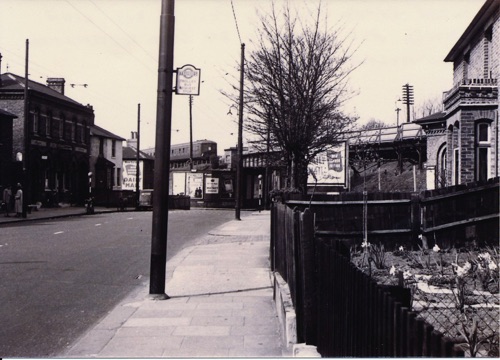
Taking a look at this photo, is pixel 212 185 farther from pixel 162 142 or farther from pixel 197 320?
pixel 197 320

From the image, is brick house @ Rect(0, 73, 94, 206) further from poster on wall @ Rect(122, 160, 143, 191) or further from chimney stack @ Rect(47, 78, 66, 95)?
poster on wall @ Rect(122, 160, 143, 191)

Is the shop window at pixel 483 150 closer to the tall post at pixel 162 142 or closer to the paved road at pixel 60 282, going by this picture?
the paved road at pixel 60 282

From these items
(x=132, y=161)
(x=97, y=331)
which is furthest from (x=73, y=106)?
(x=97, y=331)

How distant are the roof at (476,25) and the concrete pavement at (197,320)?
374 inches

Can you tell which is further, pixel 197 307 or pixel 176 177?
pixel 176 177

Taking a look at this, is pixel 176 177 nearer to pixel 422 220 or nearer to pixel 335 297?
pixel 422 220

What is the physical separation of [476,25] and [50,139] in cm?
3249

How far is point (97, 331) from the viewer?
19.7 ft

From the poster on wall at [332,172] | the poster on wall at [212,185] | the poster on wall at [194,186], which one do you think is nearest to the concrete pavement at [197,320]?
the poster on wall at [332,172]

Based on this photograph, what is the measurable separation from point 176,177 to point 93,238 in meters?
34.7

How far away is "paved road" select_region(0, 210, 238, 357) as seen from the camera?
5859 millimetres

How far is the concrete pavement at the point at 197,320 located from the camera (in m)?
5.22

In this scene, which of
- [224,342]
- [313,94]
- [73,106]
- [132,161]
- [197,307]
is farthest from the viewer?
[132,161]

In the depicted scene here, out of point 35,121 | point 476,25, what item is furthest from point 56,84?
point 476,25
